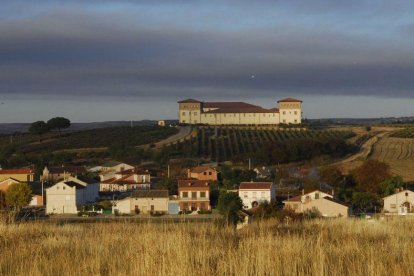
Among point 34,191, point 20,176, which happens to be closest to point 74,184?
point 34,191

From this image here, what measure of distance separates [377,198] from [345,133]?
48153 millimetres

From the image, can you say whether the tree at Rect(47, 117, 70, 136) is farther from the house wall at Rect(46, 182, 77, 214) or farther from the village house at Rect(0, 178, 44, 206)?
the house wall at Rect(46, 182, 77, 214)

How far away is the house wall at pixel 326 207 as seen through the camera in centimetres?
3431

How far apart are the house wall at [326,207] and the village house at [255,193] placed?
16.6 feet

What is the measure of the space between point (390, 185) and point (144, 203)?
1538 centimetres

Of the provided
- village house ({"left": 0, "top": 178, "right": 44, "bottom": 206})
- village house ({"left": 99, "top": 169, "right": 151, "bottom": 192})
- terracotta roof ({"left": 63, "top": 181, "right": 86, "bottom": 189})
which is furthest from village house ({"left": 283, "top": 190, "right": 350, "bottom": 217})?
village house ({"left": 0, "top": 178, "right": 44, "bottom": 206})

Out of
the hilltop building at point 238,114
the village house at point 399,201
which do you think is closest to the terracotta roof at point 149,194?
the village house at point 399,201

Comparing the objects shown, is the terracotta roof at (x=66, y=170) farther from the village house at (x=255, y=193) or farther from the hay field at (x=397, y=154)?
the hay field at (x=397, y=154)

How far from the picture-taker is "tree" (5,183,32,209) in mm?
41500

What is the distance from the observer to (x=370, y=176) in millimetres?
44969

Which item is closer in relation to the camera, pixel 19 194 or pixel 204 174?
pixel 19 194

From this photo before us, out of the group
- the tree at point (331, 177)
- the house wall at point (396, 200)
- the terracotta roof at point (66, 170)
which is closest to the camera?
the house wall at point (396, 200)

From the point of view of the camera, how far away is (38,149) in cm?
7781

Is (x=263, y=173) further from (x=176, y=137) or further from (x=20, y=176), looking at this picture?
(x=176, y=137)
